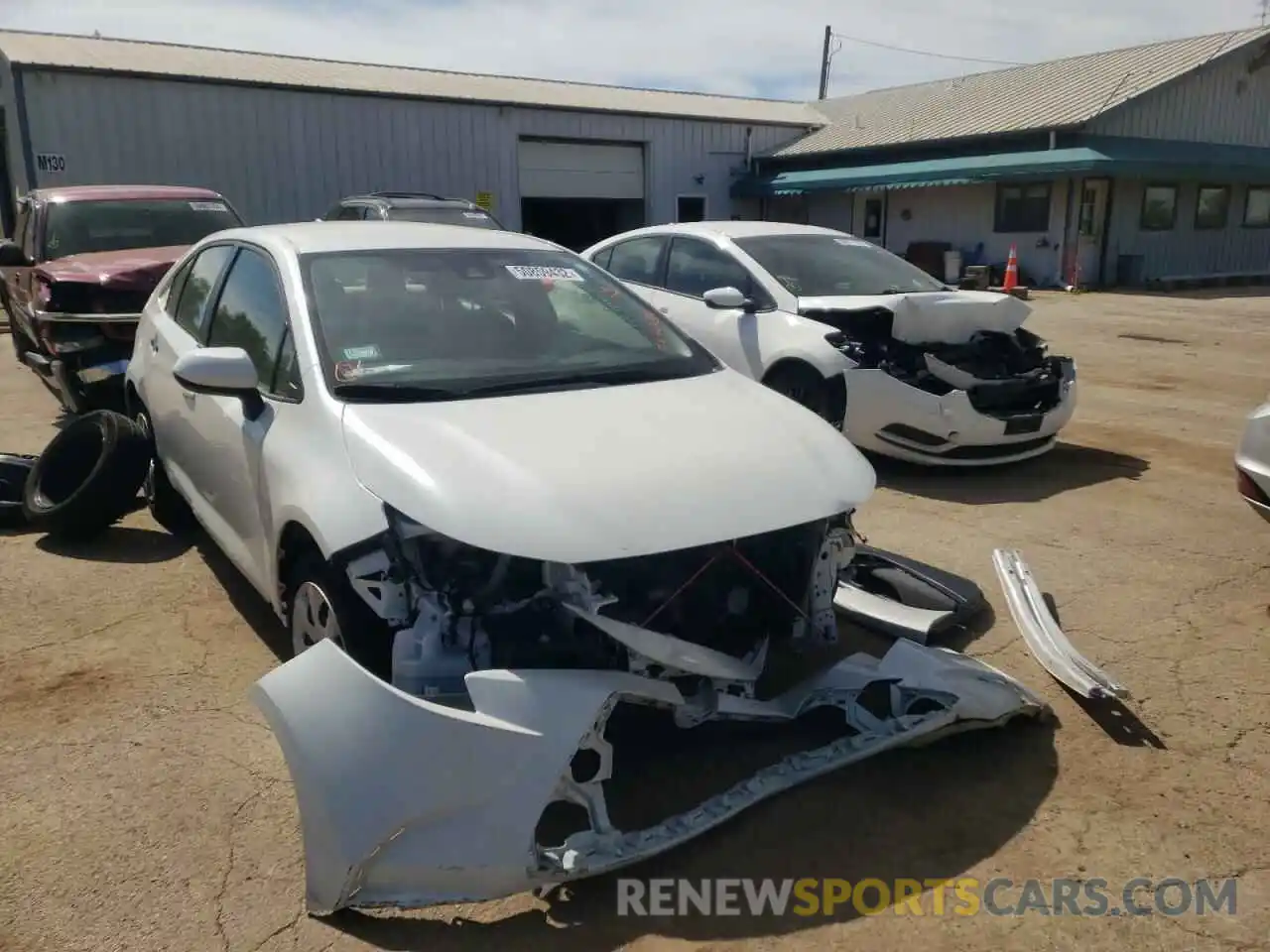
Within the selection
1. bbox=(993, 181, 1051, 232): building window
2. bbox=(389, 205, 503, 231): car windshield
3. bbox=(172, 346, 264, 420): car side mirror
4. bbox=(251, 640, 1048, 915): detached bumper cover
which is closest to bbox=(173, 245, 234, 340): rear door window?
bbox=(172, 346, 264, 420): car side mirror

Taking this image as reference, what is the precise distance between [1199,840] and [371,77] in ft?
84.0

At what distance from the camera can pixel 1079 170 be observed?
21109 millimetres

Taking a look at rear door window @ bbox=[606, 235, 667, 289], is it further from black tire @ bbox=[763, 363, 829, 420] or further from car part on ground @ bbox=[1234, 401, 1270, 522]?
car part on ground @ bbox=[1234, 401, 1270, 522]

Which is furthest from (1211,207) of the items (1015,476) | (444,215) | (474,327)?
(474,327)

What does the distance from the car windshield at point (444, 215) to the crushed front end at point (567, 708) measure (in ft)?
28.4

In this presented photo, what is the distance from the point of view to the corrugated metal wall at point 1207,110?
2345 cm

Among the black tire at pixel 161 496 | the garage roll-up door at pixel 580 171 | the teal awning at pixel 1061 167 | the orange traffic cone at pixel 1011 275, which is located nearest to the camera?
the black tire at pixel 161 496

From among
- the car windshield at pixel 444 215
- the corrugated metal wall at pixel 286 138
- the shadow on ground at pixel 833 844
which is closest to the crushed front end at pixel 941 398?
the shadow on ground at pixel 833 844

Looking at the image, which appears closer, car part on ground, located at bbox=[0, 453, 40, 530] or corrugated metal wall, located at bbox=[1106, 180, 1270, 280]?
car part on ground, located at bbox=[0, 453, 40, 530]

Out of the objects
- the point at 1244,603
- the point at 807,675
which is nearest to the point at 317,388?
the point at 807,675

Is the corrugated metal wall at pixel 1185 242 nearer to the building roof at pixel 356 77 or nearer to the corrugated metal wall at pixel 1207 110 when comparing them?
the corrugated metal wall at pixel 1207 110

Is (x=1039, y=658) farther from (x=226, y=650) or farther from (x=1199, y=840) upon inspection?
(x=226, y=650)

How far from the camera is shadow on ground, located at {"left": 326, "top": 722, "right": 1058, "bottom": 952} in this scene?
253 cm

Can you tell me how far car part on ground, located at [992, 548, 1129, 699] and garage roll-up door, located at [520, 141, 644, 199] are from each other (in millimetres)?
22517
